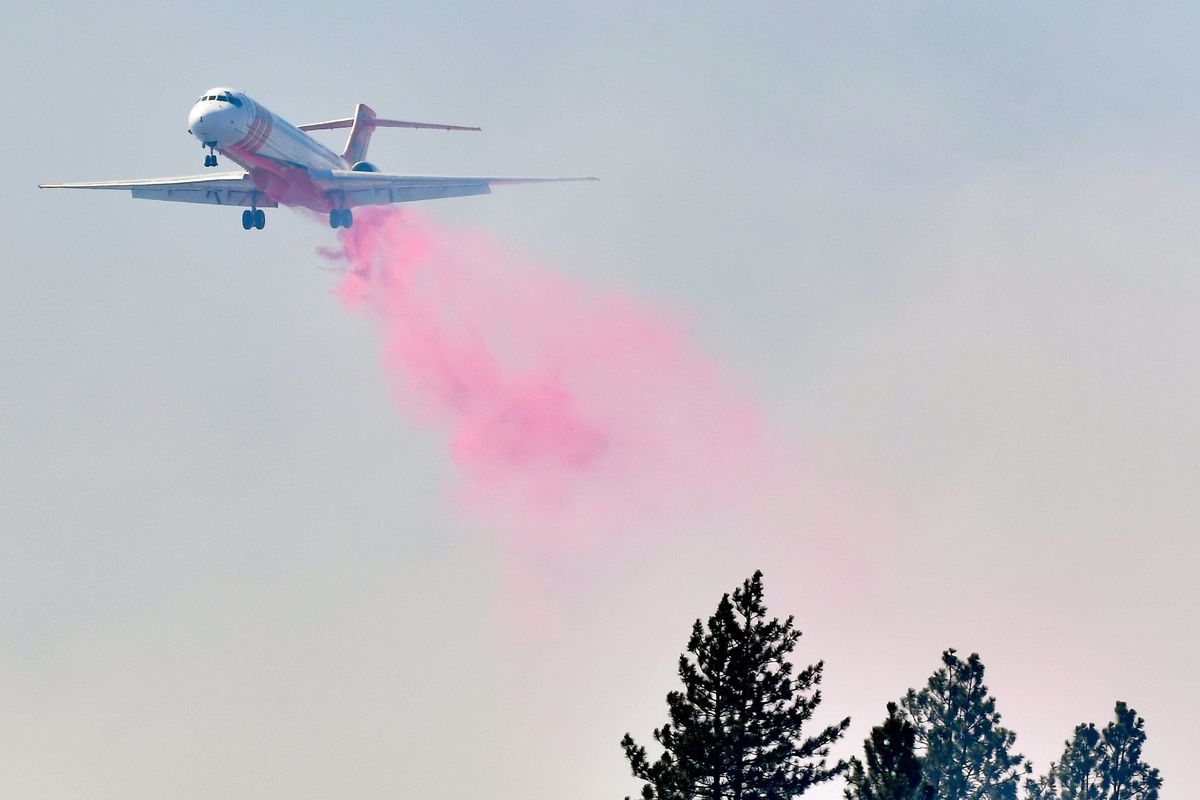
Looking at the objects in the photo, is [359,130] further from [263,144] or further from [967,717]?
[967,717]

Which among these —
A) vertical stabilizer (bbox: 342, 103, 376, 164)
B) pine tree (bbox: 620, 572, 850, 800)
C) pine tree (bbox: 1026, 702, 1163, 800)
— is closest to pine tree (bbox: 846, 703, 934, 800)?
pine tree (bbox: 620, 572, 850, 800)

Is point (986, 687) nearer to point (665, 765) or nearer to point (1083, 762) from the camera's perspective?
point (1083, 762)

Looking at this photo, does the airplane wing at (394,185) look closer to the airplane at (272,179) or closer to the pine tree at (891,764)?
the airplane at (272,179)

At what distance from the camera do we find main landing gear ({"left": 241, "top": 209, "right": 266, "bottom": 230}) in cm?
11006

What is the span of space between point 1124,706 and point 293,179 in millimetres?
56125

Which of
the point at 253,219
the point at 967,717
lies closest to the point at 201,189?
the point at 253,219

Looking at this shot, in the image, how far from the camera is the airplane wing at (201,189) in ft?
359

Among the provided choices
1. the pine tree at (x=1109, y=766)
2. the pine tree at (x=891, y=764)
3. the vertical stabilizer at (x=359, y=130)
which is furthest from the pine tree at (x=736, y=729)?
the vertical stabilizer at (x=359, y=130)

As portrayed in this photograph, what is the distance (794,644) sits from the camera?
55.8 m

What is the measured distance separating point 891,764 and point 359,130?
83695 millimetres

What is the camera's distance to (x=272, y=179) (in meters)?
107

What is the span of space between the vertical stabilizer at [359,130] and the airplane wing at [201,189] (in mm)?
18102

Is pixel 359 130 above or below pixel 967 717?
above

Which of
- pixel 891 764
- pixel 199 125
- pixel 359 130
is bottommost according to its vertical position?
pixel 891 764
